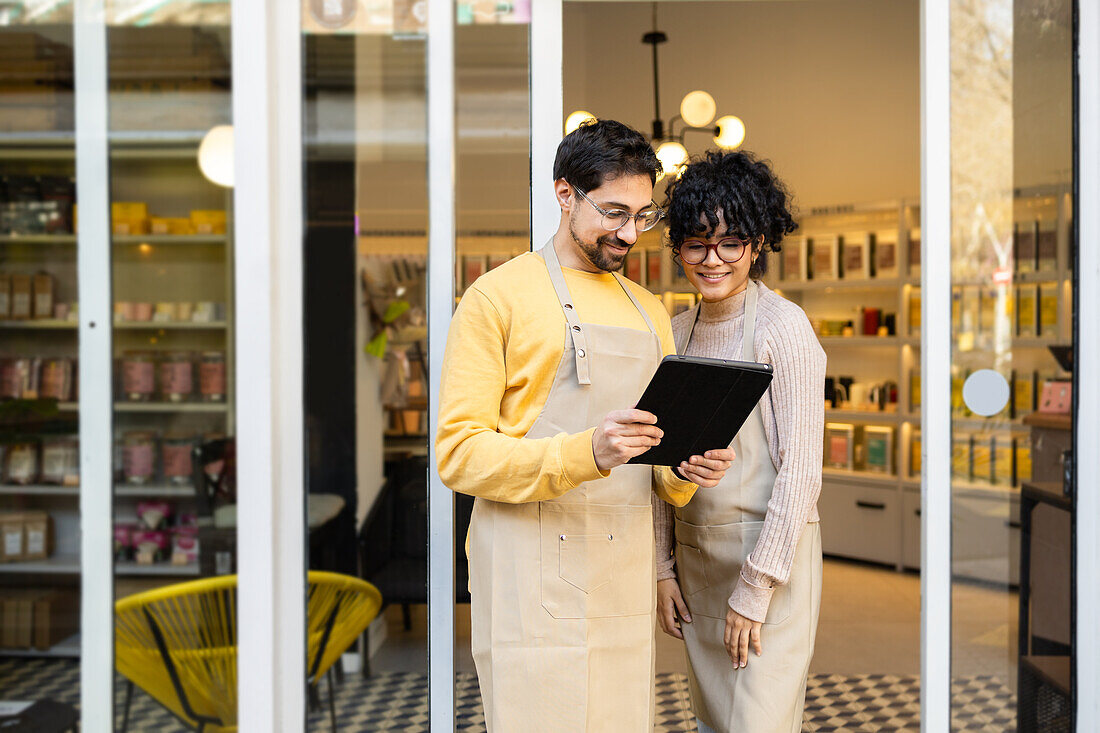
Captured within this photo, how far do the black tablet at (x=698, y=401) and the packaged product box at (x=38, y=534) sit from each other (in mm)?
1622

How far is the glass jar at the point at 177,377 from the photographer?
81.0 inches

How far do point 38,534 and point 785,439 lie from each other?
72.4 inches

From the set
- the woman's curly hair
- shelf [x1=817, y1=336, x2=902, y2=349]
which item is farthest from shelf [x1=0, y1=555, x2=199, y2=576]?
shelf [x1=817, y1=336, x2=902, y2=349]

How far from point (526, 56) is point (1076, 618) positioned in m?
1.93

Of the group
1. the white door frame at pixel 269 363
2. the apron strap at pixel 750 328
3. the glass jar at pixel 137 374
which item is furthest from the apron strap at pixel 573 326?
the glass jar at pixel 137 374

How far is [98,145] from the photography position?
6.79 ft

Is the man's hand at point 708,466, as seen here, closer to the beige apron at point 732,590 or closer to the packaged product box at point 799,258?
the beige apron at point 732,590

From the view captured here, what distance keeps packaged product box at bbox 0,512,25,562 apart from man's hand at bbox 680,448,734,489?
1.72 m

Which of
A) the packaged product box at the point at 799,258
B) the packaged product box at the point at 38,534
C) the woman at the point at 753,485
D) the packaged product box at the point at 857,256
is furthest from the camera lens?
the packaged product box at the point at 799,258

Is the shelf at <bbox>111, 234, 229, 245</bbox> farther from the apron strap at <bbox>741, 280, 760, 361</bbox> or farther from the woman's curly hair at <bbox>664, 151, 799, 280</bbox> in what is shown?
the apron strap at <bbox>741, 280, 760, 361</bbox>

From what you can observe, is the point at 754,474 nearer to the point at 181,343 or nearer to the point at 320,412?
the point at 320,412

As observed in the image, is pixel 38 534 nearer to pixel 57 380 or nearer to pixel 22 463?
pixel 22 463

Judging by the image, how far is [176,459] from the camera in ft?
6.91

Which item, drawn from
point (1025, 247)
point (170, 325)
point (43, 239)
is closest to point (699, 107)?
point (1025, 247)
